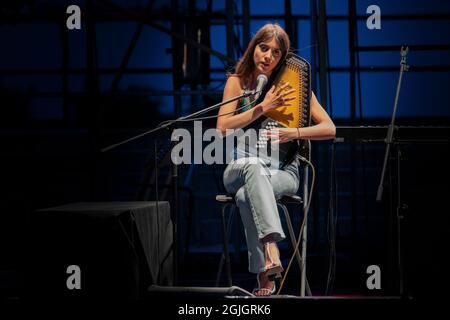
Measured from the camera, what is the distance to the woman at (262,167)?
3.08 m

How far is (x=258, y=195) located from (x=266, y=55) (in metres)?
0.68

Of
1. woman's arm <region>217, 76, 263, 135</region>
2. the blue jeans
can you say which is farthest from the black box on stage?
woman's arm <region>217, 76, 263, 135</region>

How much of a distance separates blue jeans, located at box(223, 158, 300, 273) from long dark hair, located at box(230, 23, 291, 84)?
17.8 inches

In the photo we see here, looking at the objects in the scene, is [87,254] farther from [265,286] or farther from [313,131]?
[313,131]

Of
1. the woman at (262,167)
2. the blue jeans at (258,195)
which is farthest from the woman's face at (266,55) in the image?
the blue jeans at (258,195)

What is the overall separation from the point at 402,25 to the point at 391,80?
19.3 inches

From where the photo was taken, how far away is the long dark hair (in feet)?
11.0

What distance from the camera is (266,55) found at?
333cm

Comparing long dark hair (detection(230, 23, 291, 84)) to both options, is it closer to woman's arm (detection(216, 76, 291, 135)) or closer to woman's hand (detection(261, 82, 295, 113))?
woman's arm (detection(216, 76, 291, 135))

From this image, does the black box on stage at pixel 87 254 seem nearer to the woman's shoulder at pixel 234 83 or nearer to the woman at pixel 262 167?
the woman at pixel 262 167

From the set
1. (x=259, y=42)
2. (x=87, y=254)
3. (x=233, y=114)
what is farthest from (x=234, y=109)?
(x=87, y=254)
